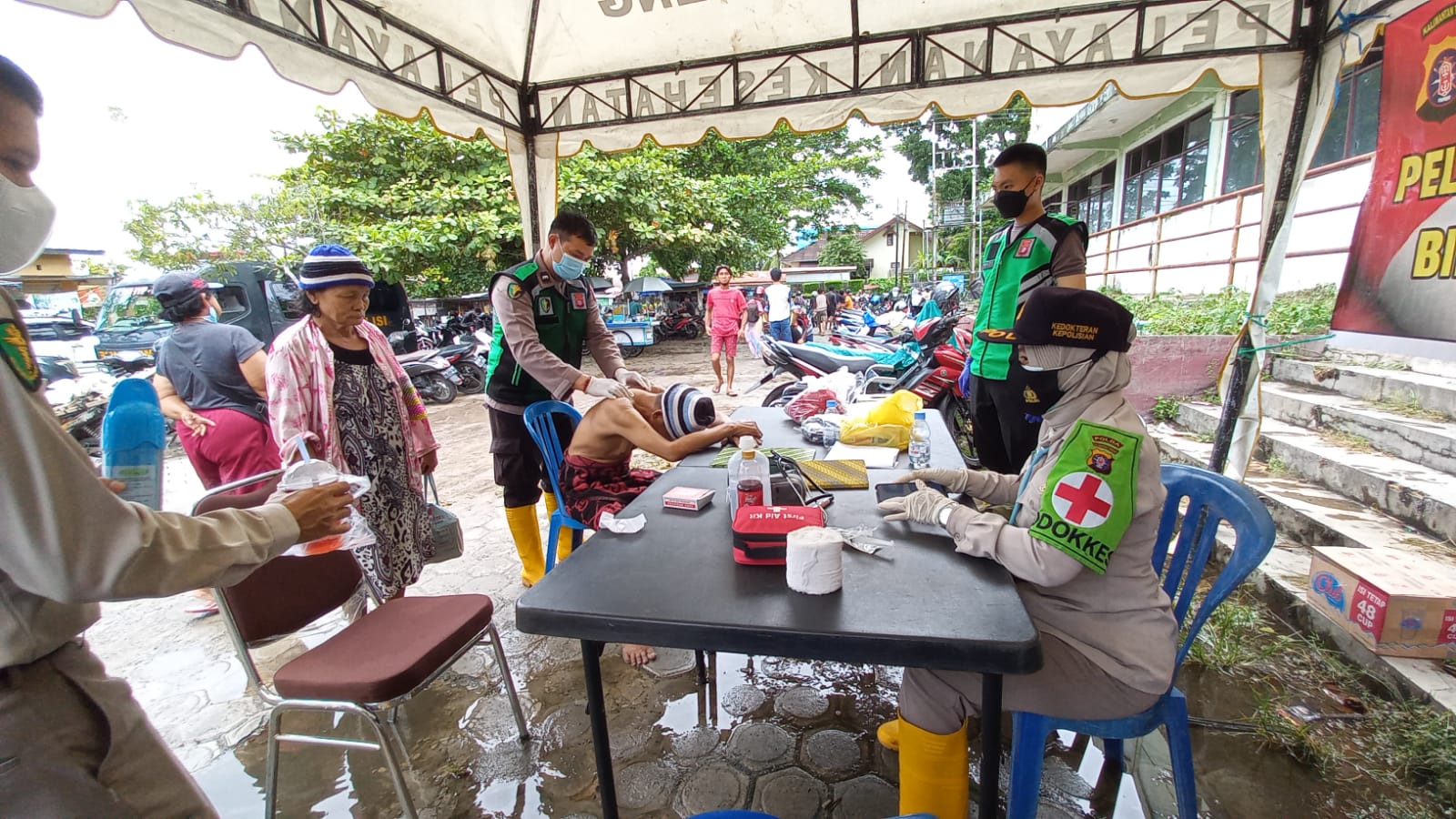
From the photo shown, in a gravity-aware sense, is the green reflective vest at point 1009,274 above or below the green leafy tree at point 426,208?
below

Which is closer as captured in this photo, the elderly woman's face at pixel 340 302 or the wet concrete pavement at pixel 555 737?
the wet concrete pavement at pixel 555 737

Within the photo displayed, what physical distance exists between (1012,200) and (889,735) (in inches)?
93.3

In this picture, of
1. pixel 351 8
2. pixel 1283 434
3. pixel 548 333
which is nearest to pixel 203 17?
pixel 351 8

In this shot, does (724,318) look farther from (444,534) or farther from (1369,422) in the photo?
(1369,422)

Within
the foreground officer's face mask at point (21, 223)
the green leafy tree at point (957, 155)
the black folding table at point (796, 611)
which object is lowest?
the black folding table at point (796, 611)

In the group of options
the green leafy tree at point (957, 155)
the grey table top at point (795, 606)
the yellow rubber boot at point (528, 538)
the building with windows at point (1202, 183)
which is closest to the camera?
the grey table top at point (795, 606)

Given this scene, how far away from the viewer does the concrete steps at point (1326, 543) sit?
6.71ft

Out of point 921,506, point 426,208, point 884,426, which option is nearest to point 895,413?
point 884,426

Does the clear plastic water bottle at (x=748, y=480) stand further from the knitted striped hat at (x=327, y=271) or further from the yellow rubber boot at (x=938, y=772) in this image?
the knitted striped hat at (x=327, y=271)

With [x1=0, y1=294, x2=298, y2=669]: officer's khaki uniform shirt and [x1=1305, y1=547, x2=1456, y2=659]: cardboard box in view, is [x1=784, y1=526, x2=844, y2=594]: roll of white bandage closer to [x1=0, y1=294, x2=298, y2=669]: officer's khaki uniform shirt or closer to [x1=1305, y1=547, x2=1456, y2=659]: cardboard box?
[x1=0, y1=294, x2=298, y2=669]: officer's khaki uniform shirt

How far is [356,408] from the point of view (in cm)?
226

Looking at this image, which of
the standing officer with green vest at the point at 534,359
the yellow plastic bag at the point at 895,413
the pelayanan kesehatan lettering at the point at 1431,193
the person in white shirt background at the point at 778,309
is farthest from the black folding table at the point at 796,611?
the person in white shirt background at the point at 778,309

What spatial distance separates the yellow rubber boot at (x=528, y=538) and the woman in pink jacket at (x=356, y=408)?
1.66 ft

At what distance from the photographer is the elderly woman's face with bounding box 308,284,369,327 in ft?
7.00
